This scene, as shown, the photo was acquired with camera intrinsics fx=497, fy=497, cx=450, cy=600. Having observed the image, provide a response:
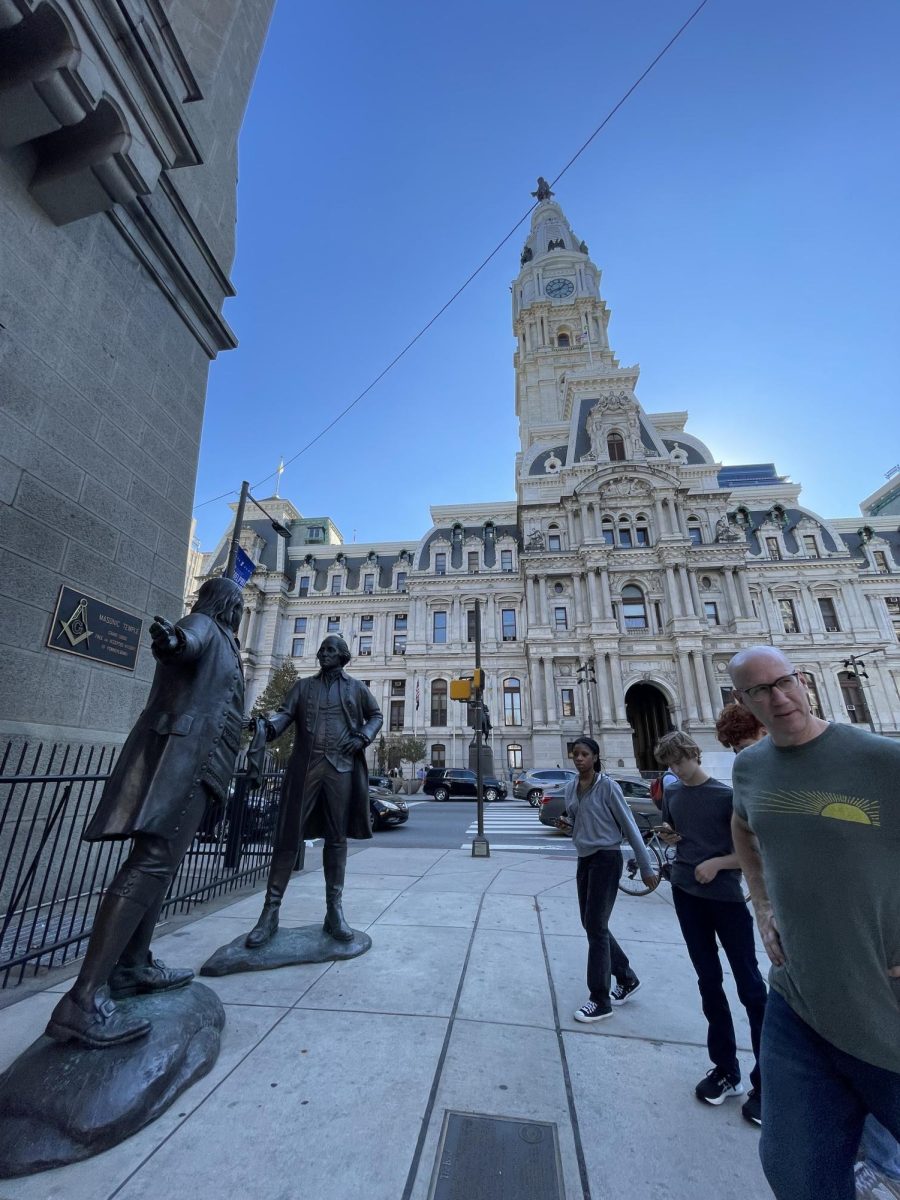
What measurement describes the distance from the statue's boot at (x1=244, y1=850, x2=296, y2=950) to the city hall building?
30.3m

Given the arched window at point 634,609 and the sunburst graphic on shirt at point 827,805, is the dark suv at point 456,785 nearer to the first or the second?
the arched window at point 634,609

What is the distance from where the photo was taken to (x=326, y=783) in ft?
14.0

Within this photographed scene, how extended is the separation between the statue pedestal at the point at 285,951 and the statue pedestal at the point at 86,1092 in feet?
4.05

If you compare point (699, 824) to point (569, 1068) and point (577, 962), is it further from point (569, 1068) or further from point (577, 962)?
point (577, 962)

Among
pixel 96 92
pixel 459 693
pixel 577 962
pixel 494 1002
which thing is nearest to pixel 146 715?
pixel 494 1002

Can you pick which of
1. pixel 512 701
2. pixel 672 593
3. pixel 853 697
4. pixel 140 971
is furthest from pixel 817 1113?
pixel 853 697

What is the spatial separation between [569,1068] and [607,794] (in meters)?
1.68

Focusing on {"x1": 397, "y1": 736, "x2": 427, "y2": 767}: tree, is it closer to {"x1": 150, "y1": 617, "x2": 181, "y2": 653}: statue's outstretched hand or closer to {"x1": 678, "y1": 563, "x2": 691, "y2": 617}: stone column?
{"x1": 678, "y1": 563, "x2": 691, "y2": 617}: stone column

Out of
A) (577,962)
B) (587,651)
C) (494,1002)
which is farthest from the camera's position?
(587,651)

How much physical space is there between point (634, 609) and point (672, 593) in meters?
2.91

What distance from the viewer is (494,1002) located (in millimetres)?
3385

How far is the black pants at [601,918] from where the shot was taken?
335 centimetres

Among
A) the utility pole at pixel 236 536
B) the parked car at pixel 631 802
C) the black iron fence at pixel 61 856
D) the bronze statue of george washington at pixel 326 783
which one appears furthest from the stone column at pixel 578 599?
the bronze statue of george washington at pixel 326 783

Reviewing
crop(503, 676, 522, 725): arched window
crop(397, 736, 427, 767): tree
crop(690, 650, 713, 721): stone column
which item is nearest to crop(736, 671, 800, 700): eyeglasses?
crop(397, 736, 427, 767): tree
